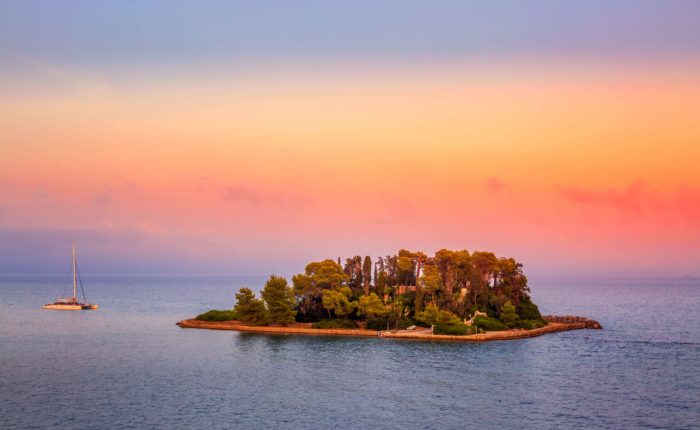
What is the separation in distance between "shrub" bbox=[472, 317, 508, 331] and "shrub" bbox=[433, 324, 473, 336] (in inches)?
186

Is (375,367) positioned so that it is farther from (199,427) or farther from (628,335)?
(628,335)

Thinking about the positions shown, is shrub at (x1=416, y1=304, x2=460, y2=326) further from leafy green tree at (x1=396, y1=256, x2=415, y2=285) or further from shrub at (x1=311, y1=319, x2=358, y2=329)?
leafy green tree at (x1=396, y1=256, x2=415, y2=285)

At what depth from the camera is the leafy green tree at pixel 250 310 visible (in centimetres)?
12579

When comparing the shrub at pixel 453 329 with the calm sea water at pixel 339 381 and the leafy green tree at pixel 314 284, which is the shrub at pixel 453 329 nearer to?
the calm sea water at pixel 339 381

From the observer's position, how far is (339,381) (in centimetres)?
7644

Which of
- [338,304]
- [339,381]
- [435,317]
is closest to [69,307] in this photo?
[338,304]

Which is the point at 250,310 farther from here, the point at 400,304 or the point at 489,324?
the point at 489,324

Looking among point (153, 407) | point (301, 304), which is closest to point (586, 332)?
point (301, 304)

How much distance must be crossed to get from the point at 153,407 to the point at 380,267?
278 ft

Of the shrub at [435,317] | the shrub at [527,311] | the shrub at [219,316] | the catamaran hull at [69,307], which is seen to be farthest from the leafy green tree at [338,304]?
the catamaran hull at [69,307]

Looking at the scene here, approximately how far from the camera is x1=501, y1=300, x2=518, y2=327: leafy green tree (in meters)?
124

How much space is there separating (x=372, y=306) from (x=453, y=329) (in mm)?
17993

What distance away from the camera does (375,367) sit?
85.1 metres

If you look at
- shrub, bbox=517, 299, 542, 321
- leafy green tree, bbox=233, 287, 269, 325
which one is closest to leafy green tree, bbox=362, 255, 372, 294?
leafy green tree, bbox=233, 287, 269, 325
